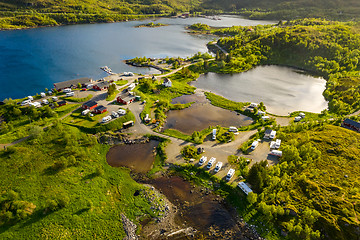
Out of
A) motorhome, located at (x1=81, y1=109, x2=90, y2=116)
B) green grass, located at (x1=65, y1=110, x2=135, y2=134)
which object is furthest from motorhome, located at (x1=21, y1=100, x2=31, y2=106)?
motorhome, located at (x1=81, y1=109, x2=90, y2=116)

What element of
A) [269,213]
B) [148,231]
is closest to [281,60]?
[269,213]

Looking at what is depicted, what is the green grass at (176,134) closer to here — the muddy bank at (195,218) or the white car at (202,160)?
the white car at (202,160)

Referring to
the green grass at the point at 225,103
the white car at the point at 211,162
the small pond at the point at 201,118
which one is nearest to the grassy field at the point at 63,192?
the white car at the point at 211,162

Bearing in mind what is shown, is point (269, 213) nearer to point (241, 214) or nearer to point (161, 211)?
point (241, 214)

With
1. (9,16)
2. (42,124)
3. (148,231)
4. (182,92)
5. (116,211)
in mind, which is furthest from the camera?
(9,16)

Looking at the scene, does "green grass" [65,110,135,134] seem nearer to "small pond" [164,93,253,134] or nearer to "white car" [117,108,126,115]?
"white car" [117,108,126,115]

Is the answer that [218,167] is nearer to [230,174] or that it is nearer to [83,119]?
[230,174]
